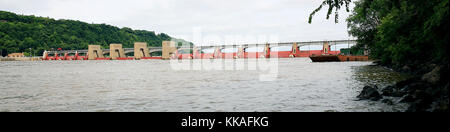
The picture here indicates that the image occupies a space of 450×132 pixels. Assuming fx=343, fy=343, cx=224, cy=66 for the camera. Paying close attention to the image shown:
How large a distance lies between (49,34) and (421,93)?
177m

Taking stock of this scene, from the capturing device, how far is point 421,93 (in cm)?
1047

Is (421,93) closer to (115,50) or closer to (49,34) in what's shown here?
(115,50)

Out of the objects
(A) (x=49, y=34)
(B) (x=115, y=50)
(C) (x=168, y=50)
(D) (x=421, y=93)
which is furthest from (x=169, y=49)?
(D) (x=421, y=93)

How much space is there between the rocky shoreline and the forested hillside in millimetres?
168402

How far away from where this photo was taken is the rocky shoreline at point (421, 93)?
920 centimetres

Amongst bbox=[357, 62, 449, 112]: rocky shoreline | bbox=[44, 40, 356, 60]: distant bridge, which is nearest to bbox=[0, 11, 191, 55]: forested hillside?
bbox=[44, 40, 356, 60]: distant bridge

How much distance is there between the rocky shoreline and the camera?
9195 mm

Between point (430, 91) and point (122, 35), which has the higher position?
point (122, 35)

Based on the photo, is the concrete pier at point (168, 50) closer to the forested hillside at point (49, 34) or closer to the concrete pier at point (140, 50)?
the concrete pier at point (140, 50)
